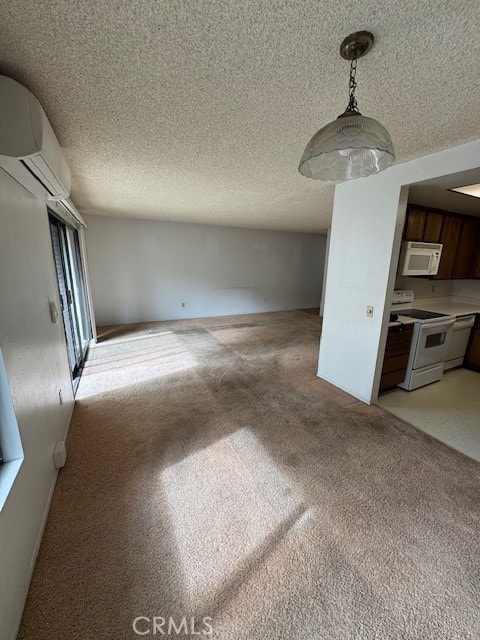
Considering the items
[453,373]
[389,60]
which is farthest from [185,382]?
[453,373]

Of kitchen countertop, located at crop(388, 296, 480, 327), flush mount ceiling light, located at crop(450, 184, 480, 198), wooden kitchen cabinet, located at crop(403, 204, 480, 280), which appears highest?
flush mount ceiling light, located at crop(450, 184, 480, 198)

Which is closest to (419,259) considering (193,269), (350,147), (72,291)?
(350,147)

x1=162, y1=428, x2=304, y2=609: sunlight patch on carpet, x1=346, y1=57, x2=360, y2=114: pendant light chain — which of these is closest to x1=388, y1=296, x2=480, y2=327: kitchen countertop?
x1=162, y1=428, x2=304, y2=609: sunlight patch on carpet

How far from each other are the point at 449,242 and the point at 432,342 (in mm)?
1352

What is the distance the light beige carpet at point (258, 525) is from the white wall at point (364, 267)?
0.48 metres

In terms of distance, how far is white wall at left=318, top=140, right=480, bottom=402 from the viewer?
236cm

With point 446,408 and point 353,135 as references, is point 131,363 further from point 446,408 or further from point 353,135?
point 446,408

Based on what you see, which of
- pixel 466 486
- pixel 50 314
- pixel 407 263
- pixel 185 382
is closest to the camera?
pixel 466 486

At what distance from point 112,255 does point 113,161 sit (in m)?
3.59

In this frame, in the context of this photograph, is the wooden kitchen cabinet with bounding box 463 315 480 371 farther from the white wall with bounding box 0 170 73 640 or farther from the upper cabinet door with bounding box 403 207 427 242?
the white wall with bounding box 0 170 73 640

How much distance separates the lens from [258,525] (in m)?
1.51

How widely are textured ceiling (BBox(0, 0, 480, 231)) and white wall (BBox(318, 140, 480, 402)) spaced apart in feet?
0.86

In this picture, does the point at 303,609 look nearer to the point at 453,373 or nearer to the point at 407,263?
the point at 407,263

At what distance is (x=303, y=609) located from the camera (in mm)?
1139
